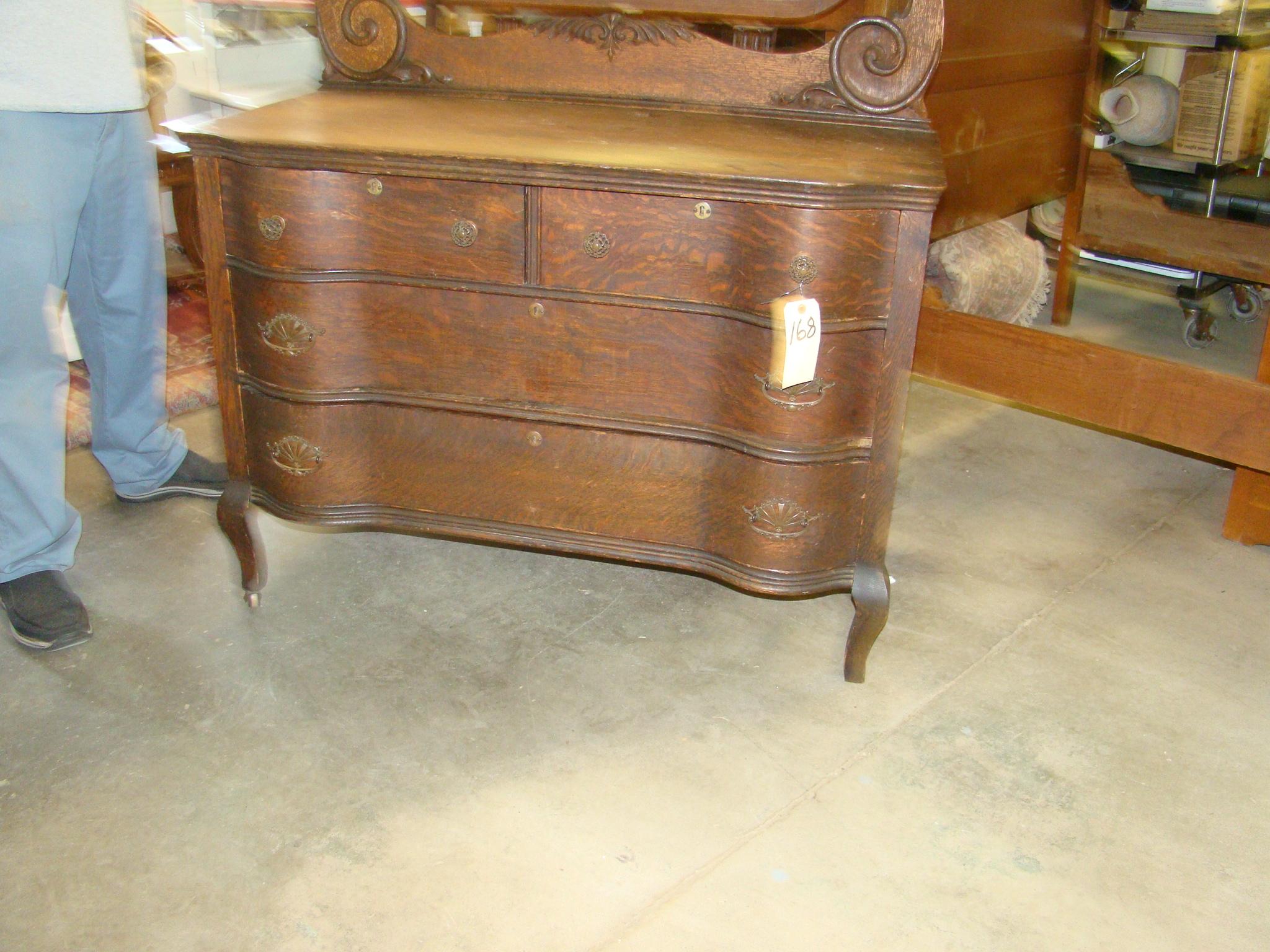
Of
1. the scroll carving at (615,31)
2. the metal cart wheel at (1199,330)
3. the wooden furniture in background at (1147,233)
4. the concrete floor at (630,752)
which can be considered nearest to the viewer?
the concrete floor at (630,752)

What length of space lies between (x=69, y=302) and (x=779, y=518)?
1644mm

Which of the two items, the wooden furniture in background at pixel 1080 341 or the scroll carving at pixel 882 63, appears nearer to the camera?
the scroll carving at pixel 882 63

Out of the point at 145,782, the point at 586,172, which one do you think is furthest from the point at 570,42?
the point at 145,782

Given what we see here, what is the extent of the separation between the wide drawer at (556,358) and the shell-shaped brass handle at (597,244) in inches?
3.6

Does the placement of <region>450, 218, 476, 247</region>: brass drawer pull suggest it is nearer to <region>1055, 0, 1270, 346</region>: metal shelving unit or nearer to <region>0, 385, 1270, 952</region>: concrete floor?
<region>0, 385, 1270, 952</region>: concrete floor

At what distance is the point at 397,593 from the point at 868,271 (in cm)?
119

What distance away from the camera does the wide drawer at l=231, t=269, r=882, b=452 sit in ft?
6.28

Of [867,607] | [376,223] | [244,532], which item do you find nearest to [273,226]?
[376,223]

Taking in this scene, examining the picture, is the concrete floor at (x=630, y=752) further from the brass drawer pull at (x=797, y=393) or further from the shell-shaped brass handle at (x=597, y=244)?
the shell-shaped brass handle at (x=597, y=244)

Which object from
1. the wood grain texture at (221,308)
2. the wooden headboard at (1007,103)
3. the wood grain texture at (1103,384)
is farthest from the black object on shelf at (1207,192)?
the wood grain texture at (221,308)

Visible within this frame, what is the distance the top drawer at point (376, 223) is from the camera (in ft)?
6.32

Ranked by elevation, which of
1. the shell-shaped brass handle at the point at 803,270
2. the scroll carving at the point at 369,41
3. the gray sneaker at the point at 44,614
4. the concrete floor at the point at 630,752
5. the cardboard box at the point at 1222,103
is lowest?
the concrete floor at the point at 630,752

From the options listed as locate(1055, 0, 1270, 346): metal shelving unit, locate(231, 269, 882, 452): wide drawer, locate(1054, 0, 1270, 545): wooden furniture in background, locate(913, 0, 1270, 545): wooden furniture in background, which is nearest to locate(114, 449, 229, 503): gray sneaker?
locate(231, 269, 882, 452): wide drawer

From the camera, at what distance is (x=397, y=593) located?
2.42 metres
